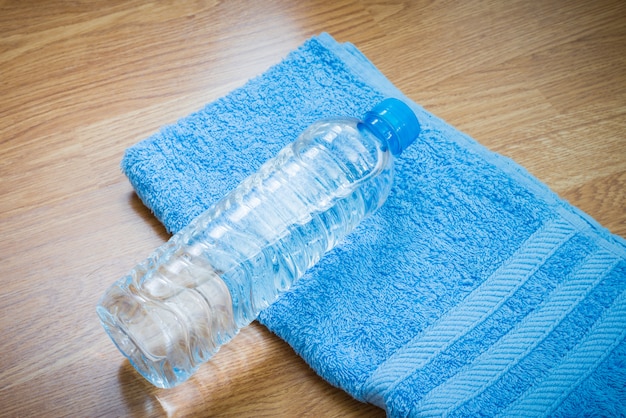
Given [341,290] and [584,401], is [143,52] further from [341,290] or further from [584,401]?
[584,401]

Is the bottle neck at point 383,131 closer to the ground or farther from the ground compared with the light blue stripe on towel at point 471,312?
farther from the ground

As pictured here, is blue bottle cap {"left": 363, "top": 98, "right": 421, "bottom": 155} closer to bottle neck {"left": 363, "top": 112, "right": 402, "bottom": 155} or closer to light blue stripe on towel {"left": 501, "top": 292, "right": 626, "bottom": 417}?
bottle neck {"left": 363, "top": 112, "right": 402, "bottom": 155}

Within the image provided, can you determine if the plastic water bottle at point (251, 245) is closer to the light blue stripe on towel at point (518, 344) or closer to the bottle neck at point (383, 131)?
the bottle neck at point (383, 131)

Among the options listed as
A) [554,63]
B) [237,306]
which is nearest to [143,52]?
[237,306]

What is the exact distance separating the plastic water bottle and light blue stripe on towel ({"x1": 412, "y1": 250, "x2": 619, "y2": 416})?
0.68 ft

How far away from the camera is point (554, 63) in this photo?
3.16 ft

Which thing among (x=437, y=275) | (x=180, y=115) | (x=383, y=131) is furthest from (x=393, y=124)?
(x=180, y=115)

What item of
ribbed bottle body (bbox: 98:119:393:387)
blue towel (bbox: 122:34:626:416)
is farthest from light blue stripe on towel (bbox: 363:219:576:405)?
ribbed bottle body (bbox: 98:119:393:387)

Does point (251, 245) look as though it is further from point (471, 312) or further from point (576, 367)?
point (576, 367)

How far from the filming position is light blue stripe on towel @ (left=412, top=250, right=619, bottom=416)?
0.69 metres

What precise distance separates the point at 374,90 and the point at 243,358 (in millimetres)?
390

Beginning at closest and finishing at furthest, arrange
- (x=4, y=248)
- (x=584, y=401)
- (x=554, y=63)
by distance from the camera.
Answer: (x=584, y=401)
(x=4, y=248)
(x=554, y=63)

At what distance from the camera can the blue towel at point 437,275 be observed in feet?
2.30

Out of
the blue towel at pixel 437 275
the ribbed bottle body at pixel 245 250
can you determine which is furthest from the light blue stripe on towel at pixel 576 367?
the ribbed bottle body at pixel 245 250
